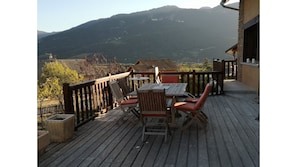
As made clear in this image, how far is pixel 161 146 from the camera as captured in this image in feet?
11.4

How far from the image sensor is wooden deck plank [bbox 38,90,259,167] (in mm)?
2988

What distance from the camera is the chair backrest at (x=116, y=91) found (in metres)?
4.67

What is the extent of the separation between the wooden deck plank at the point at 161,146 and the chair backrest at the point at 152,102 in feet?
1.42

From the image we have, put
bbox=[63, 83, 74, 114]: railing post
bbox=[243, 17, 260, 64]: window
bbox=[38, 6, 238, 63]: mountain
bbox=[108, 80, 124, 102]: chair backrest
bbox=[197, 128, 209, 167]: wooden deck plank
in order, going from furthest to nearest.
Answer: bbox=[38, 6, 238, 63]: mountain, bbox=[243, 17, 260, 64]: window, bbox=[108, 80, 124, 102]: chair backrest, bbox=[63, 83, 74, 114]: railing post, bbox=[197, 128, 209, 167]: wooden deck plank

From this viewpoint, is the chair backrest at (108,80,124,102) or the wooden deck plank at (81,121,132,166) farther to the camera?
the chair backrest at (108,80,124,102)

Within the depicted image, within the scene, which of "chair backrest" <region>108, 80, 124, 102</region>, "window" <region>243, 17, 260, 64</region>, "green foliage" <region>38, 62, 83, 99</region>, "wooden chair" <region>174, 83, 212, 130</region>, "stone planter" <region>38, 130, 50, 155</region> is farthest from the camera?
"green foliage" <region>38, 62, 83, 99</region>

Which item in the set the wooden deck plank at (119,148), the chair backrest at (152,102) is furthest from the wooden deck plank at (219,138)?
the wooden deck plank at (119,148)

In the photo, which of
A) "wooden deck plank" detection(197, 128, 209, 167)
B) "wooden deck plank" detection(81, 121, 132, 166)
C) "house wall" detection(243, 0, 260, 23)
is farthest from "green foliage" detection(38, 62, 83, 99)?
"wooden deck plank" detection(197, 128, 209, 167)

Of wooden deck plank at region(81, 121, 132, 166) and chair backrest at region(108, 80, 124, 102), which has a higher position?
chair backrest at region(108, 80, 124, 102)

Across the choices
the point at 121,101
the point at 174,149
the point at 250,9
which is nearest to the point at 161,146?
the point at 174,149

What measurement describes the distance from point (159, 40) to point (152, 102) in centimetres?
4102

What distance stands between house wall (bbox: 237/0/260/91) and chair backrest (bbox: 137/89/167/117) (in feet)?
13.8

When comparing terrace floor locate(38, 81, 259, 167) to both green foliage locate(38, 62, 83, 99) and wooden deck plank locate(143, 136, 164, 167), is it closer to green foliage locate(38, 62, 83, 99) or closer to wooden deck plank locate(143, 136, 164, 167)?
wooden deck plank locate(143, 136, 164, 167)
